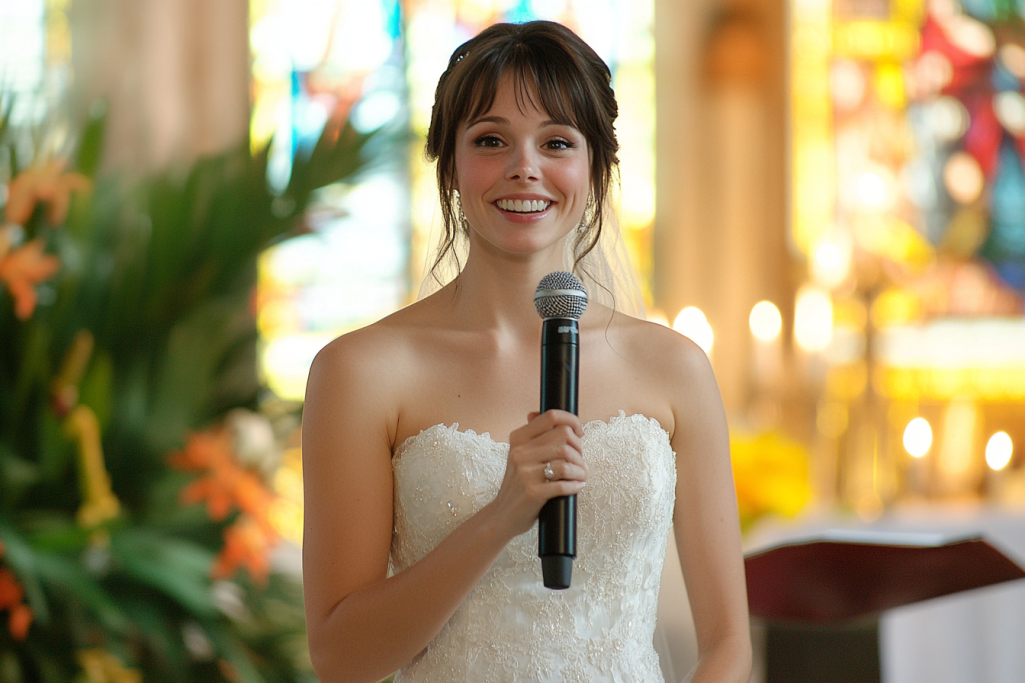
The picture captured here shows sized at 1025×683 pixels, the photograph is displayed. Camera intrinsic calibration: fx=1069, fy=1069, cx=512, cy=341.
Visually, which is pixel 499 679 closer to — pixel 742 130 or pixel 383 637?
pixel 383 637

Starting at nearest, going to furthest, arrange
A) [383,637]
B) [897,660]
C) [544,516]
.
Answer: [544,516] < [383,637] < [897,660]

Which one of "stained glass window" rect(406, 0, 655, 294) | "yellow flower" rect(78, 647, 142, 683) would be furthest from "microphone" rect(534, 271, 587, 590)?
"stained glass window" rect(406, 0, 655, 294)

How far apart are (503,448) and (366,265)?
5377 mm

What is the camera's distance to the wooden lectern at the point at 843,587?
1.94 m

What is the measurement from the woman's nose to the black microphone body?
0.30 m

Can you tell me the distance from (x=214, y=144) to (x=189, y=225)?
2.89 meters

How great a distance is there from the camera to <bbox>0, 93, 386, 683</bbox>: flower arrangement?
9.23ft

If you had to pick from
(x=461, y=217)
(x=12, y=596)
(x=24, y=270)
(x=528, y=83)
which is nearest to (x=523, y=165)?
(x=528, y=83)

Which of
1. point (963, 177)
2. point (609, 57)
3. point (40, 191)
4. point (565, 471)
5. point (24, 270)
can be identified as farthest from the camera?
point (609, 57)

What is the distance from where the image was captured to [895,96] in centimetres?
707

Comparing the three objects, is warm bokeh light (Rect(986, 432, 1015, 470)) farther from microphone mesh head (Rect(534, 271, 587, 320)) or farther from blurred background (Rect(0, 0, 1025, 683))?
microphone mesh head (Rect(534, 271, 587, 320))

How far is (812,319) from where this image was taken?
7.00m

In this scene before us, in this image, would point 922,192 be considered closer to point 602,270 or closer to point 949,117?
point 949,117

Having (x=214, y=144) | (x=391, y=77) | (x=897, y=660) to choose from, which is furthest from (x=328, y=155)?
(x=391, y=77)
